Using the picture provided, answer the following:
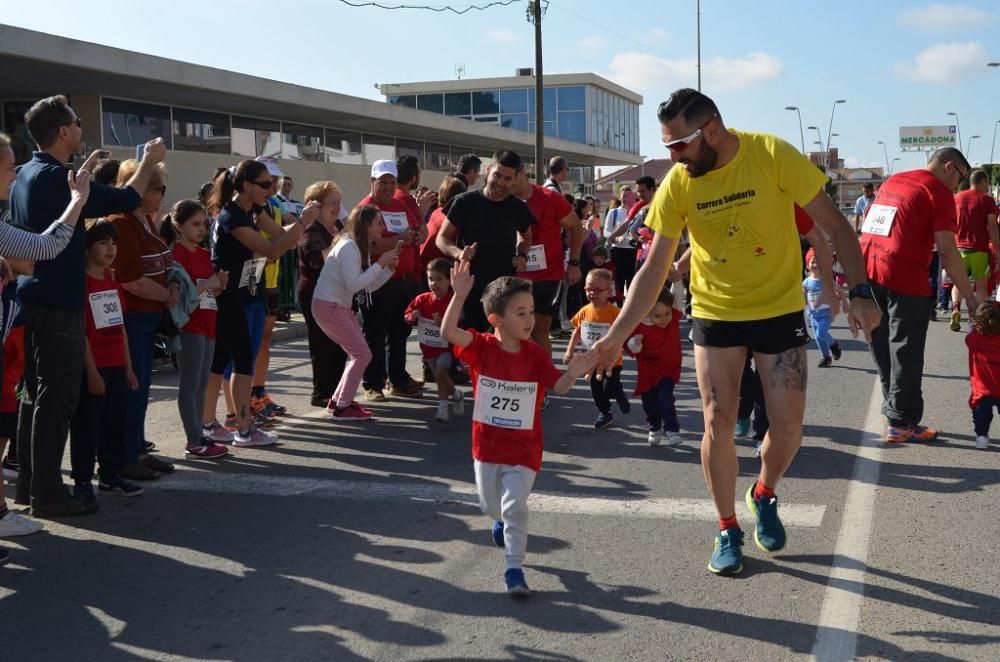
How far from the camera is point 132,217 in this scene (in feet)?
21.6

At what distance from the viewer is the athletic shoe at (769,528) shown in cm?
488

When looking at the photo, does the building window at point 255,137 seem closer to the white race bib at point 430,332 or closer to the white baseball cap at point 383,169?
the white baseball cap at point 383,169

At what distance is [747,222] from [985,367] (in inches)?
138

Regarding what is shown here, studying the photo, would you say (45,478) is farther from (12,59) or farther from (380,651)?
(12,59)

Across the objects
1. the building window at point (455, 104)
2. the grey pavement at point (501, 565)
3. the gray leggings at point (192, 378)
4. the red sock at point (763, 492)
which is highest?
the building window at point (455, 104)

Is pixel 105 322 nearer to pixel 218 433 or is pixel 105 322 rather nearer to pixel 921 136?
pixel 218 433

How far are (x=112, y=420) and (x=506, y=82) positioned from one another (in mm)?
57113

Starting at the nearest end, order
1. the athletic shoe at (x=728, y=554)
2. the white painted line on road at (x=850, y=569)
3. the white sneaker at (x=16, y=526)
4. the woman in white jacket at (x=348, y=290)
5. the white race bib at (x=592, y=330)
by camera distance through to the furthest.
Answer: the white painted line on road at (x=850, y=569) → the athletic shoe at (x=728, y=554) → the white sneaker at (x=16, y=526) → the white race bib at (x=592, y=330) → the woman in white jacket at (x=348, y=290)

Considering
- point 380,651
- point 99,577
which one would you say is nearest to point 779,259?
point 380,651

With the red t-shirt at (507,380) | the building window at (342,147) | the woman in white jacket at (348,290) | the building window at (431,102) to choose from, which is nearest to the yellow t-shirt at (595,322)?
the woman in white jacket at (348,290)

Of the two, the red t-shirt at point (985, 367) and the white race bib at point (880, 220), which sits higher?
the white race bib at point (880, 220)

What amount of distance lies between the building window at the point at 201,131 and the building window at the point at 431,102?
38.9 meters

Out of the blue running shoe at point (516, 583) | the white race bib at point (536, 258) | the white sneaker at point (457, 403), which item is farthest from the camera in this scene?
the white race bib at point (536, 258)

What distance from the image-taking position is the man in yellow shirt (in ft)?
15.0
